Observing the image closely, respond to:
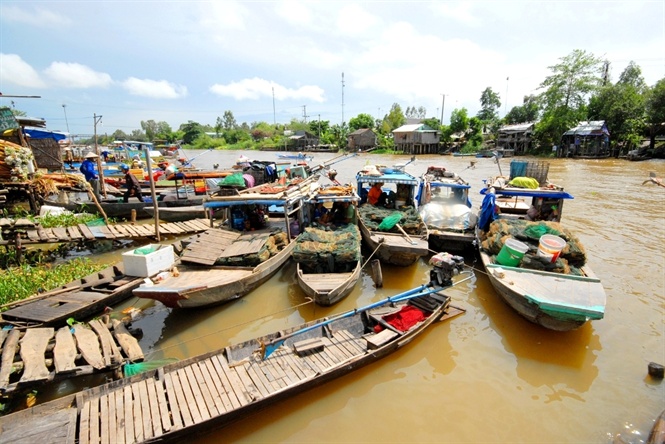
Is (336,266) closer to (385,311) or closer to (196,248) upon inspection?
(385,311)

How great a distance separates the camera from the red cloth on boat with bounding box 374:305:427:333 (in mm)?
6676

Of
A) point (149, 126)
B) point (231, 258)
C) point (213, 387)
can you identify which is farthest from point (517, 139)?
point (149, 126)

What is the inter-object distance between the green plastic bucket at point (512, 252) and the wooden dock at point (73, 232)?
34.9 ft

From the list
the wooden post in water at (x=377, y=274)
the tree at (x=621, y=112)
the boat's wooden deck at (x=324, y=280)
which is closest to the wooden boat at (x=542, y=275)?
the wooden post in water at (x=377, y=274)

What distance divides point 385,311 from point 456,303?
2416mm

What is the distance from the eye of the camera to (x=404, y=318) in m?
6.90

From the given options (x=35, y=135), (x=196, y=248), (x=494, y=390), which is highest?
(x=35, y=135)

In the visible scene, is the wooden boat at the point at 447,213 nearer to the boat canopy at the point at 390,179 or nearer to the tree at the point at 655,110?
the boat canopy at the point at 390,179

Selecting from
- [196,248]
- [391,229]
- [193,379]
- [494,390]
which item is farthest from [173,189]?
[494,390]

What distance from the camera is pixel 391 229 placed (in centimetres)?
1056

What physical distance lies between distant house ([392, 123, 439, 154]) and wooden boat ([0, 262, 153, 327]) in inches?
1944

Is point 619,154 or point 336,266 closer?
point 336,266

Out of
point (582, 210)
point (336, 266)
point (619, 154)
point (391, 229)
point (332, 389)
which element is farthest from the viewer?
point (619, 154)

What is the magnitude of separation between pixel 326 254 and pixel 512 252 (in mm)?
4563
